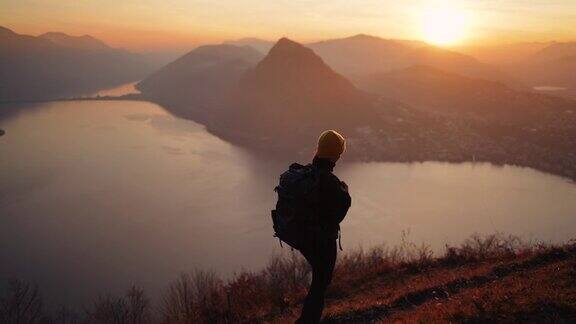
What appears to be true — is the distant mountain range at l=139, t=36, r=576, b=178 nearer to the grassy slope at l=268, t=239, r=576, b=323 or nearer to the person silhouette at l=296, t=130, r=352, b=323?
the grassy slope at l=268, t=239, r=576, b=323

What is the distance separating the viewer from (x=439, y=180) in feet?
275

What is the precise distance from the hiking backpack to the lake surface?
3999 cm

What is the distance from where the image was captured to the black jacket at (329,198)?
470 centimetres

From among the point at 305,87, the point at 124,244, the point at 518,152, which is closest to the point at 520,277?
the point at 124,244

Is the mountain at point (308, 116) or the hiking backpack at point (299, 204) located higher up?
the hiking backpack at point (299, 204)

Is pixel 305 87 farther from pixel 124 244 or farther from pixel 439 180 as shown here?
pixel 124 244

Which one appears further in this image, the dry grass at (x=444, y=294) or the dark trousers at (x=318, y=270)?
the dry grass at (x=444, y=294)

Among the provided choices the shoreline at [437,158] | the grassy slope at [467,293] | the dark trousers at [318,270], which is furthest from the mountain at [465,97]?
the dark trousers at [318,270]

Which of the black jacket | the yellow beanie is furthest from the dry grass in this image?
the yellow beanie

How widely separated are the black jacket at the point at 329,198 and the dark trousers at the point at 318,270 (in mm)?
173

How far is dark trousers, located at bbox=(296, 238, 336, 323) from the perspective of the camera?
4930 mm

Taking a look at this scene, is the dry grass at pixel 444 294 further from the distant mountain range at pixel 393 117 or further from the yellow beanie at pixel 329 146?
the distant mountain range at pixel 393 117

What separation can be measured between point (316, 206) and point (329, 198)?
162 millimetres

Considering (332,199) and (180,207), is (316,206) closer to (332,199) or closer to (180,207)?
(332,199)
